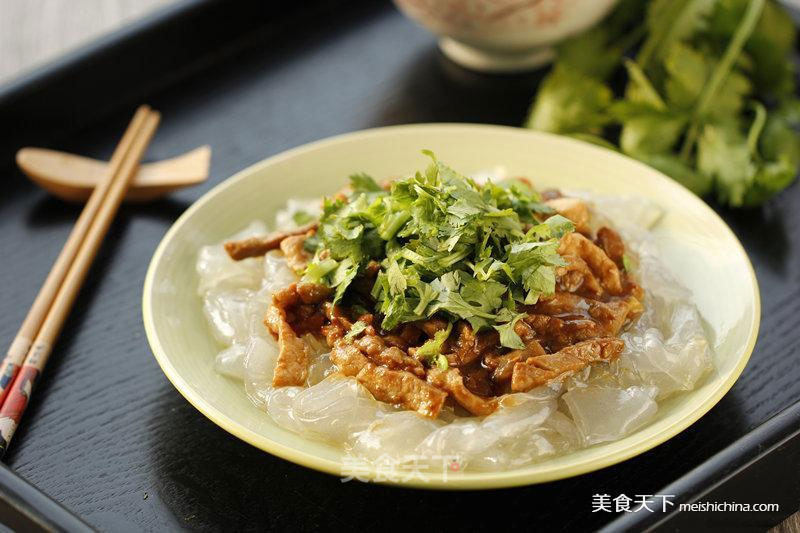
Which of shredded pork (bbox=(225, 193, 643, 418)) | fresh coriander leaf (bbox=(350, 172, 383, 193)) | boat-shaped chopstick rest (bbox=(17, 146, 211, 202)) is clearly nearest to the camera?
shredded pork (bbox=(225, 193, 643, 418))

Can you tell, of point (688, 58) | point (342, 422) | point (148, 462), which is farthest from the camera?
point (688, 58)

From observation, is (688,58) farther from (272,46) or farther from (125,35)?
(125,35)

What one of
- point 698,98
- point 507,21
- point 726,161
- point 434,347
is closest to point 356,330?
point 434,347

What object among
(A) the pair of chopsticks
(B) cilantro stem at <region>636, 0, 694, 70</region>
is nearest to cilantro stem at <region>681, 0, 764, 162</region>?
(B) cilantro stem at <region>636, 0, 694, 70</region>

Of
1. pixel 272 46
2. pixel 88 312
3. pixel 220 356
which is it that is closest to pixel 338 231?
pixel 220 356

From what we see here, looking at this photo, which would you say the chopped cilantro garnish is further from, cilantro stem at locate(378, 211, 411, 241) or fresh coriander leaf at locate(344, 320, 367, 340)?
fresh coriander leaf at locate(344, 320, 367, 340)
